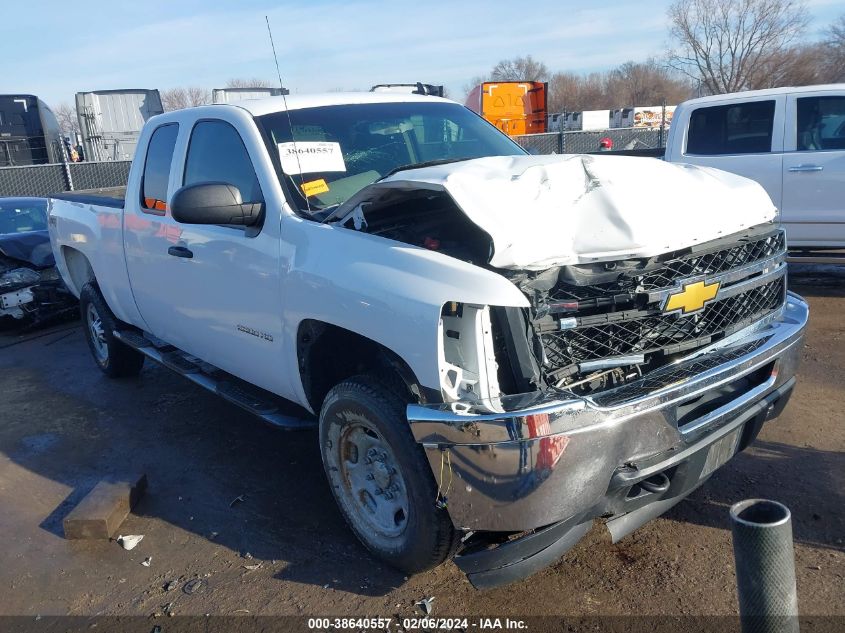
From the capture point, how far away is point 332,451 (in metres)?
3.39

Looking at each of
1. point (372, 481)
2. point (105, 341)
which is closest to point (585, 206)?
point (372, 481)

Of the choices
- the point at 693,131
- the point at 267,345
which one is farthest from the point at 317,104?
the point at 693,131

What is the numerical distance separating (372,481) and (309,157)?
5.42ft

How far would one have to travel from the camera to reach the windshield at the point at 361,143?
370 centimetres

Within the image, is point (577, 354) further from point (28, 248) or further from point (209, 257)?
point (28, 248)

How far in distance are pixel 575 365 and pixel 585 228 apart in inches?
20.6

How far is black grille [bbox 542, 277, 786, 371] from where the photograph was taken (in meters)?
2.68

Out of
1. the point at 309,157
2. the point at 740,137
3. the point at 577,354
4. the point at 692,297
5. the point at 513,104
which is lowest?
the point at 577,354

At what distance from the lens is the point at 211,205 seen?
3.45 meters

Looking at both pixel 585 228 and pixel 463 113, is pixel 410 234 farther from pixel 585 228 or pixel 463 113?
pixel 463 113

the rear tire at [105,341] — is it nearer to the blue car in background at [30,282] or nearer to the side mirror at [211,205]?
the blue car in background at [30,282]

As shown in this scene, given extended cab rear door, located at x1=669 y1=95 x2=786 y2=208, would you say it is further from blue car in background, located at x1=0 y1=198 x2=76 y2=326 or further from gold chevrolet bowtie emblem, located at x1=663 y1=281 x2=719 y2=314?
blue car in background, located at x1=0 y1=198 x2=76 y2=326

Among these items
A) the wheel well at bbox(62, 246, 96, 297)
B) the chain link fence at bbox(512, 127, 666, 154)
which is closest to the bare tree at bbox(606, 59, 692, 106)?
the chain link fence at bbox(512, 127, 666, 154)

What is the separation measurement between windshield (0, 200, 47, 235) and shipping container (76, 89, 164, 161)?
1208 centimetres
